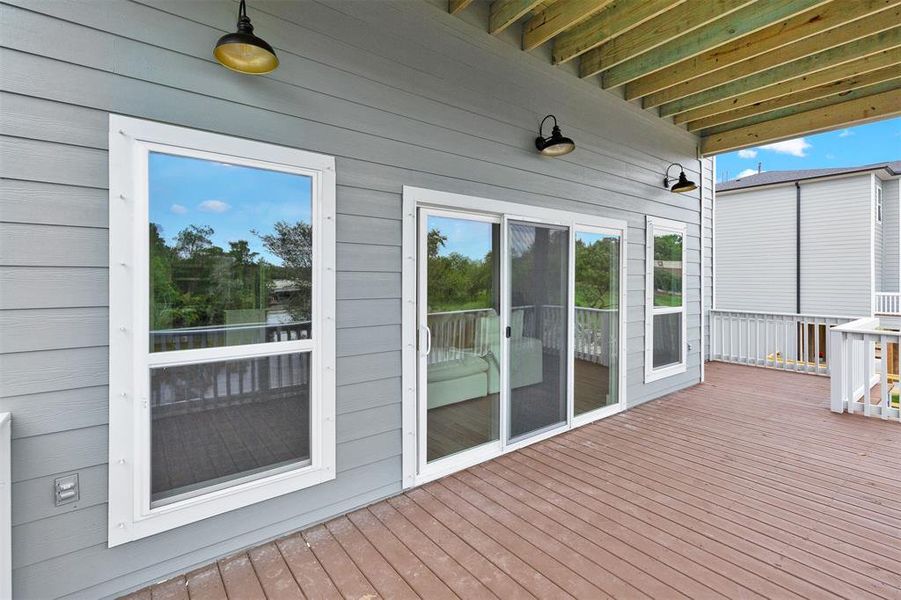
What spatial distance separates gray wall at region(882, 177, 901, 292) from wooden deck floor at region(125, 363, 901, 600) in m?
10.5

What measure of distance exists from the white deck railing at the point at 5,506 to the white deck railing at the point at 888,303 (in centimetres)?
1452

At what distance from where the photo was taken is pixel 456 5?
2.87 m

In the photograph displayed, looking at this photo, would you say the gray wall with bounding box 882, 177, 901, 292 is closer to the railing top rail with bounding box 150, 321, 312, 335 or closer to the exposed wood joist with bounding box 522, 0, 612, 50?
the exposed wood joist with bounding box 522, 0, 612, 50

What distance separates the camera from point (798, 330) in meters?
6.54

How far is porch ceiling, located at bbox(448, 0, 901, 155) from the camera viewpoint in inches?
117

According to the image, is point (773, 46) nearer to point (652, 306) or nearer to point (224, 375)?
point (652, 306)

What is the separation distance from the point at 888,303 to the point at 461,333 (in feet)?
41.6

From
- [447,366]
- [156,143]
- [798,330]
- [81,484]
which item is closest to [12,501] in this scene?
[81,484]

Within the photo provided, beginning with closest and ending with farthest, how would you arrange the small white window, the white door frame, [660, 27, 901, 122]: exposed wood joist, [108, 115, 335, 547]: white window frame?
[108, 115, 335, 547]: white window frame < the white door frame < [660, 27, 901, 122]: exposed wood joist < the small white window

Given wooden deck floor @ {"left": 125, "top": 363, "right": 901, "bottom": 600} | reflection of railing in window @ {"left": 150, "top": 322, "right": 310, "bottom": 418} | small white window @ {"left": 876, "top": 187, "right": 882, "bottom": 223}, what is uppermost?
small white window @ {"left": 876, "top": 187, "right": 882, "bottom": 223}

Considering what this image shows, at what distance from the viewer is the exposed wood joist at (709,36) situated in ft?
9.60

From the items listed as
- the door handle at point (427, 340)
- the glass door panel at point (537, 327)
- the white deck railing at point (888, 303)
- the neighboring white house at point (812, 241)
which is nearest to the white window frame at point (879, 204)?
the neighboring white house at point (812, 241)

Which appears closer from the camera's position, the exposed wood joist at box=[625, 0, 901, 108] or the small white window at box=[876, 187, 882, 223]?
the exposed wood joist at box=[625, 0, 901, 108]

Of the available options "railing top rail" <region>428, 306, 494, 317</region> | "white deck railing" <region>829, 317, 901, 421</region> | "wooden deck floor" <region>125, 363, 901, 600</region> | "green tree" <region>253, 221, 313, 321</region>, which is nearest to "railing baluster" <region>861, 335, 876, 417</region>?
"white deck railing" <region>829, 317, 901, 421</region>
